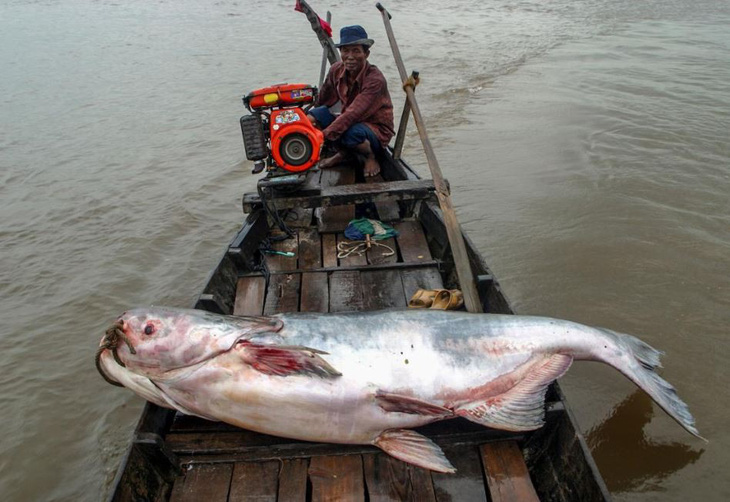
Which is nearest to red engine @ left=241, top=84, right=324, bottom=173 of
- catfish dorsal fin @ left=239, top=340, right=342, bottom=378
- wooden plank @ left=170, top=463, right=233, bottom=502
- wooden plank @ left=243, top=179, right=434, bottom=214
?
wooden plank @ left=243, top=179, right=434, bottom=214

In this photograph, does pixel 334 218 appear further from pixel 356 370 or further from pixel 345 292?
pixel 356 370

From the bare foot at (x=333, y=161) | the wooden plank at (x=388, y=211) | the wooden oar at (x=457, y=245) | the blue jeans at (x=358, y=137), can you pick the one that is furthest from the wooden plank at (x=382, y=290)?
the bare foot at (x=333, y=161)

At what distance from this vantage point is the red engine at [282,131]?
4.61 meters

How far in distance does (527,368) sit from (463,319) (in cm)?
47

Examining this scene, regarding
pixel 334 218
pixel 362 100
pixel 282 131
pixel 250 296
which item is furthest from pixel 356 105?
pixel 250 296

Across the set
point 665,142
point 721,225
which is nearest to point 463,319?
point 721,225

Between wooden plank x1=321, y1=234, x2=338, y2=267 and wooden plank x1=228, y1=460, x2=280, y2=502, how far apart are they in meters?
2.16

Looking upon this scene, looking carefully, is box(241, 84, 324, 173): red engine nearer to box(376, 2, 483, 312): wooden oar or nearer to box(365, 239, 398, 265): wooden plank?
box(365, 239, 398, 265): wooden plank

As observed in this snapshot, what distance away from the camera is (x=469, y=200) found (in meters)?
7.11

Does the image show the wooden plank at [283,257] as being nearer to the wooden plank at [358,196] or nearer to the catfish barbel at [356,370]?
the wooden plank at [358,196]

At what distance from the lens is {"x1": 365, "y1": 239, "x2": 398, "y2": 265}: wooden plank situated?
4.49 meters

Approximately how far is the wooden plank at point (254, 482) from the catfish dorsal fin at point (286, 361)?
0.62 metres

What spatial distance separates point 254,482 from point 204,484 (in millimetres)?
283

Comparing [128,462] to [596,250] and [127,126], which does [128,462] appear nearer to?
[596,250]
